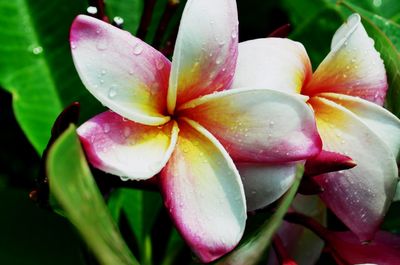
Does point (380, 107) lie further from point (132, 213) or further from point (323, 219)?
point (132, 213)

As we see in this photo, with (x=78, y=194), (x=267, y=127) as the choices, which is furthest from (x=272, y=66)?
(x=78, y=194)

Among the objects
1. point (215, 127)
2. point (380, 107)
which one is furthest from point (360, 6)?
point (215, 127)

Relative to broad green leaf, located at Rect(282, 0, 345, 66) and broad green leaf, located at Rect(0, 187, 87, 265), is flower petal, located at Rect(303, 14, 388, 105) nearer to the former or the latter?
broad green leaf, located at Rect(282, 0, 345, 66)

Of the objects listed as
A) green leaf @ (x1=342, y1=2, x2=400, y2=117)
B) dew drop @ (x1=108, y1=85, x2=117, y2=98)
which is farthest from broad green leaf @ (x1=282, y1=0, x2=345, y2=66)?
dew drop @ (x1=108, y1=85, x2=117, y2=98)

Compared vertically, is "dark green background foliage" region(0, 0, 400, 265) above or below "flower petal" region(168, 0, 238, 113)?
below

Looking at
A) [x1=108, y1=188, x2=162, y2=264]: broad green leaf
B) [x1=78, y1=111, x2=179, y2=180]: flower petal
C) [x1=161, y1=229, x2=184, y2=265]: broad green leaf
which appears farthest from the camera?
[x1=108, y1=188, x2=162, y2=264]: broad green leaf

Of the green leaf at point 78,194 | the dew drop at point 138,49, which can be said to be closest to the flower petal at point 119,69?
the dew drop at point 138,49
